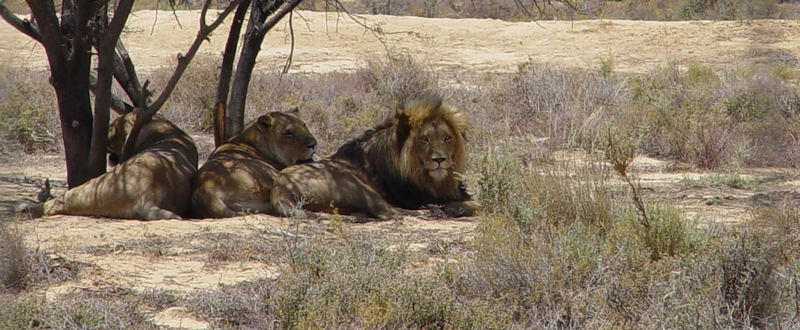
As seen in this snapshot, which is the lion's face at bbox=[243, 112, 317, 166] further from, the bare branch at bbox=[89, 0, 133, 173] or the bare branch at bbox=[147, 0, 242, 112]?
the bare branch at bbox=[89, 0, 133, 173]

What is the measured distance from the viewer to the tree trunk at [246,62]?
1070cm

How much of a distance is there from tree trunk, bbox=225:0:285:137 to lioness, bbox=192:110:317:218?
1.12m

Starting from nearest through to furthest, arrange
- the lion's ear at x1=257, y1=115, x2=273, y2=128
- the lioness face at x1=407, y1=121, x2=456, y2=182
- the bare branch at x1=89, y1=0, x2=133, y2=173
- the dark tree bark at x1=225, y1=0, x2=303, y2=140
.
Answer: the bare branch at x1=89, y1=0, x2=133, y2=173 → the lioness face at x1=407, y1=121, x2=456, y2=182 → the lion's ear at x1=257, y1=115, x2=273, y2=128 → the dark tree bark at x1=225, y1=0, x2=303, y2=140

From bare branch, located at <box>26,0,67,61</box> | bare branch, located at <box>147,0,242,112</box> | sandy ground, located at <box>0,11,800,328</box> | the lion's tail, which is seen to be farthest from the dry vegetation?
bare branch, located at <box>26,0,67,61</box>

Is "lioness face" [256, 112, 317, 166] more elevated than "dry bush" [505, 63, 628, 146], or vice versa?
"lioness face" [256, 112, 317, 166]

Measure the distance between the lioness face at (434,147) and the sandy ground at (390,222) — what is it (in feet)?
1.59

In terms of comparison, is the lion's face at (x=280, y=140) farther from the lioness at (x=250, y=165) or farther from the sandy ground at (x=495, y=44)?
the sandy ground at (x=495, y=44)

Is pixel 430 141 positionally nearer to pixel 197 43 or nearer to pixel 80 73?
pixel 197 43

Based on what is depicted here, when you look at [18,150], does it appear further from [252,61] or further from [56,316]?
[56,316]

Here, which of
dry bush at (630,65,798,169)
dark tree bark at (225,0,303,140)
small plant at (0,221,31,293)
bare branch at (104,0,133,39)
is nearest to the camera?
small plant at (0,221,31,293)

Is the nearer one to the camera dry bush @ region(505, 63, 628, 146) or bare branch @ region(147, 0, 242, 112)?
bare branch @ region(147, 0, 242, 112)

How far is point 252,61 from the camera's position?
1078 cm

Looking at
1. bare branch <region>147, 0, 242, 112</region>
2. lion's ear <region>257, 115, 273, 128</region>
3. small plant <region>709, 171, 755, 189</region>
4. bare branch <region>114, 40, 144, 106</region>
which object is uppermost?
bare branch <region>147, 0, 242, 112</region>

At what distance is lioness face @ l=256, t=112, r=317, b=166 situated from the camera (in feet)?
31.6
